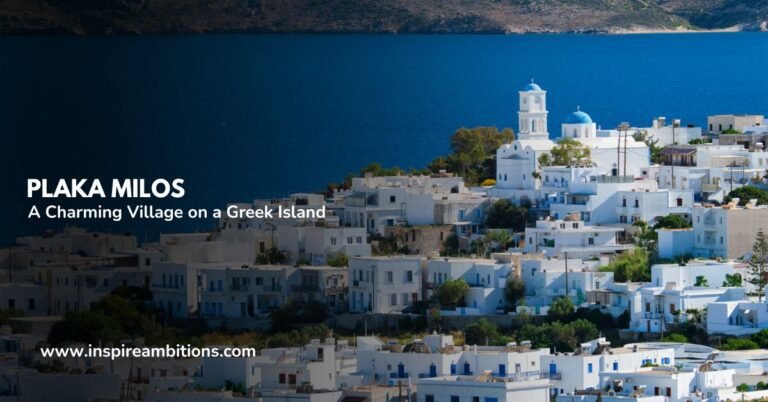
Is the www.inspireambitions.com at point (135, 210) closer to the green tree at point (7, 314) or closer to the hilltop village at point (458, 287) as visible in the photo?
the hilltop village at point (458, 287)

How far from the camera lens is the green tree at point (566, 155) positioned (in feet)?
202

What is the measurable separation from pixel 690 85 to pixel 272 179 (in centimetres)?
4409

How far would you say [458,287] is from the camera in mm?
53594

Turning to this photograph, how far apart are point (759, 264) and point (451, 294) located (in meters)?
4.41

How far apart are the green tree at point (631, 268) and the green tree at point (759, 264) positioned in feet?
5.01

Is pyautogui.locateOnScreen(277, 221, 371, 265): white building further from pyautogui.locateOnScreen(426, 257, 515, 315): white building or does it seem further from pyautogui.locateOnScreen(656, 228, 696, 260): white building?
pyautogui.locateOnScreen(656, 228, 696, 260): white building

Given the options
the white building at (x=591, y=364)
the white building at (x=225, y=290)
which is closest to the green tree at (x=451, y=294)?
the white building at (x=225, y=290)

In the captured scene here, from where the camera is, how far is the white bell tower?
65188 millimetres

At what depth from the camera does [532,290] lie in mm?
53656

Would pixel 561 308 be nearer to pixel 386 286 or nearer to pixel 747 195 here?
pixel 386 286

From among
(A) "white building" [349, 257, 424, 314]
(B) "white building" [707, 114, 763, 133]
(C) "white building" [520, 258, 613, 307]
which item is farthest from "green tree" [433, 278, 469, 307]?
(B) "white building" [707, 114, 763, 133]

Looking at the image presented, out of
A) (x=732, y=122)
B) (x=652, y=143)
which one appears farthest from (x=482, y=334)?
(x=732, y=122)

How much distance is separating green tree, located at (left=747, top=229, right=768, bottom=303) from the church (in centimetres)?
610

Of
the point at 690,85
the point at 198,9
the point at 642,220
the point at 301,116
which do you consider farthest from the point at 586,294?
the point at 198,9
